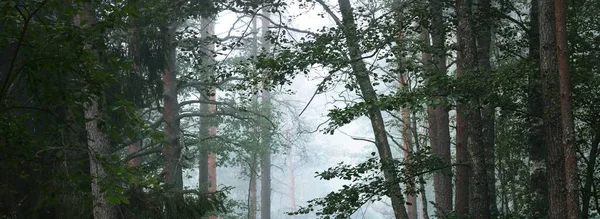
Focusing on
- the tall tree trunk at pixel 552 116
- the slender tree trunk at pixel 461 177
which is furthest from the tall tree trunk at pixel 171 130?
the tall tree trunk at pixel 552 116

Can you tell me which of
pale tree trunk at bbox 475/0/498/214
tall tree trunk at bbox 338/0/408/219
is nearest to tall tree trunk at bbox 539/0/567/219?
tall tree trunk at bbox 338/0/408/219

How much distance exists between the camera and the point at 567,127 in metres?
7.14

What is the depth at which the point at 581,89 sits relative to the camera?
8.88 metres

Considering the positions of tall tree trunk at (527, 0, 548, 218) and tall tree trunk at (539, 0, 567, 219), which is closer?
tall tree trunk at (539, 0, 567, 219)

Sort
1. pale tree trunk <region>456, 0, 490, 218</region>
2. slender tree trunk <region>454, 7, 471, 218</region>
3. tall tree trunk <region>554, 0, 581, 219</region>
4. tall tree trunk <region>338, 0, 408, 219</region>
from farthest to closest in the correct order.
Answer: slender tree trunk <region>454, 7, 471, 218</region>, tall tree trunk <region>338, 0, 408, 219</region>, pale tree trunk <region>456, 0, 490, 218</region>, tall tree trunk <region>554, 0, 581, 219</region>

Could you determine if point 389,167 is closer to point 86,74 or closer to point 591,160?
point 591,160

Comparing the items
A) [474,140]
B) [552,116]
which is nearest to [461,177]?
[474,140]

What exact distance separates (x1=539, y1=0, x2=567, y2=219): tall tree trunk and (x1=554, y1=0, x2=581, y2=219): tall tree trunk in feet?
0.14

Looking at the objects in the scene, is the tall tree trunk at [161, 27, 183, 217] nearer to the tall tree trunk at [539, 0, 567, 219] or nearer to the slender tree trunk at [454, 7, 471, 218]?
the slender tree trunk at [454, 7, 471, 218]

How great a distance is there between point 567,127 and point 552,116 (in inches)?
8.1

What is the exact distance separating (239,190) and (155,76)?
36.1m

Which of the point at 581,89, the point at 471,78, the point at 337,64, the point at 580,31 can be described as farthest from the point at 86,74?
the point at 580,31

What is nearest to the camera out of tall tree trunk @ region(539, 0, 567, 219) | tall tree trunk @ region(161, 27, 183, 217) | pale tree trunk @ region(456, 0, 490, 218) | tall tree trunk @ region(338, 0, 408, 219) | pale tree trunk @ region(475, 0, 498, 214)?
tall tree trunk @ region(539, 0, 567, 219)

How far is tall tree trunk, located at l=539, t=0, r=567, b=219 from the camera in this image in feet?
23.4
